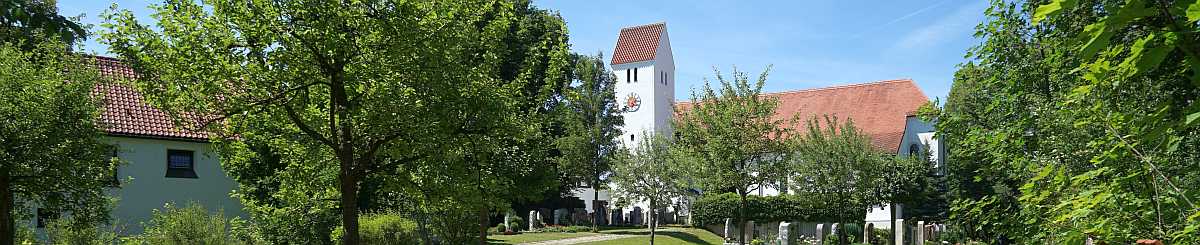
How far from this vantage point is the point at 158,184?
963 inches

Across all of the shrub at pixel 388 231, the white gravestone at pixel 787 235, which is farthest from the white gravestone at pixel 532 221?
the shrub at pixel 388 231

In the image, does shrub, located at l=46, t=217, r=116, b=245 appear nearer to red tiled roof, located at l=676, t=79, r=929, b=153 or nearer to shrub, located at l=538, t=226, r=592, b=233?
shrub, located at l=538, t=226, r=592, b=233

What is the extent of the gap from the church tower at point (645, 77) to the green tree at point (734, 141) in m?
31.9

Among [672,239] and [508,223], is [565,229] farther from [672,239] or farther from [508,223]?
[672,239]

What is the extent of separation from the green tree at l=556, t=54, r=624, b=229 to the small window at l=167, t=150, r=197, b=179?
17010mm

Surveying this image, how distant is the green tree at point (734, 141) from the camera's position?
21875 mm

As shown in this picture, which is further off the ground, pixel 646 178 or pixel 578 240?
pixel 646 178

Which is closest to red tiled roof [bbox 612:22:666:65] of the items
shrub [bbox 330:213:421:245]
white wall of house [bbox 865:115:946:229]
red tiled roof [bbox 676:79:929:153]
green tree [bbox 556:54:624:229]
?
red tiled roof [bbox 676:79:929:153]

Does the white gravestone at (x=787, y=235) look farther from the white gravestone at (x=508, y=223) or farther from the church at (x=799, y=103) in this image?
the church at (x=799, y=103)

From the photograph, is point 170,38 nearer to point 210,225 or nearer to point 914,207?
point 210,225

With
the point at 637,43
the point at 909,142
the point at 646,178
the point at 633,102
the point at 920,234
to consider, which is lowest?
the point at 920,234

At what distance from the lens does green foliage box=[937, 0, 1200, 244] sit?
280cm

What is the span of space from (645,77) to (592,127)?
46.0ft

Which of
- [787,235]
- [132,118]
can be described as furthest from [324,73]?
[787,235]
